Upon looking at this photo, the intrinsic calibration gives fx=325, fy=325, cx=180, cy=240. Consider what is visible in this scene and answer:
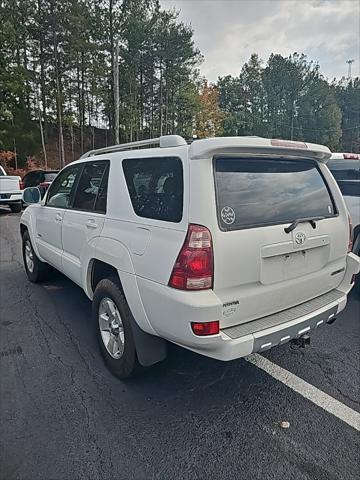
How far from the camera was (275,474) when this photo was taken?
1.84 m

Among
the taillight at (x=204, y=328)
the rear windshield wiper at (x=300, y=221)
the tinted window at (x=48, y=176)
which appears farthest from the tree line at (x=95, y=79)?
the taillight at (x=204, y=328)

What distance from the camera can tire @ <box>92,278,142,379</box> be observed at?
2510 mm

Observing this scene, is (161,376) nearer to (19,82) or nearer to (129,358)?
(129,358)

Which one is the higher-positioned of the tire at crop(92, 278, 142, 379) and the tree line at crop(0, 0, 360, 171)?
the tree line at crop(0, 0, 360, 171)

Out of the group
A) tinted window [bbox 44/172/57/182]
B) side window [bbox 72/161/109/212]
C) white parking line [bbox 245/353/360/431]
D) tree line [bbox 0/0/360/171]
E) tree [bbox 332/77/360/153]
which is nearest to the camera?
white parking line [bbox 245/353/360/431]

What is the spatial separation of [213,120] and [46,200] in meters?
41.9

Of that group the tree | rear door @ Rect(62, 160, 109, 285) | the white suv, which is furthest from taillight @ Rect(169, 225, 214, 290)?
the tree

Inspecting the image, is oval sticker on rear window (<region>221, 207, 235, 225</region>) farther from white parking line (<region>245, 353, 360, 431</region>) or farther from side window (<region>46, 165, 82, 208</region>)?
side window (<region>46, 165, 82, 208</region>)

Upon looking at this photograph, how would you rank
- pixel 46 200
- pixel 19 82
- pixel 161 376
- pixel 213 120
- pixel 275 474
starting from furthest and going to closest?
1. pixel 213 120
2. pixel 19 82
3. pixel 46 200
4. pixel 161 376
5. pixel 275 474

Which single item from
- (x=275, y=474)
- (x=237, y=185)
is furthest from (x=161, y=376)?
(x=237, y=185)

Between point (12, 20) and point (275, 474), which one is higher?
point (12, 20)

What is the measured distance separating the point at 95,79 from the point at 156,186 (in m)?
31.7

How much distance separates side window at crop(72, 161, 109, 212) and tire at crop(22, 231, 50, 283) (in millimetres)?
1645

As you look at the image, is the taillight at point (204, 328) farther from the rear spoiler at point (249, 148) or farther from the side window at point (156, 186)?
the rear spoiler at point (249, 148)
